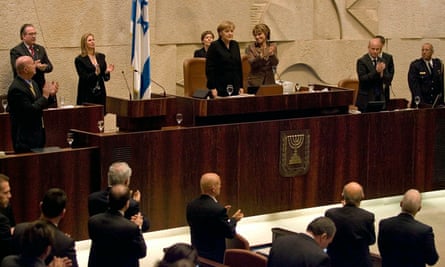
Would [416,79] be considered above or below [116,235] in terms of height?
above

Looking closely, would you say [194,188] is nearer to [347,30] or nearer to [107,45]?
[107,45]

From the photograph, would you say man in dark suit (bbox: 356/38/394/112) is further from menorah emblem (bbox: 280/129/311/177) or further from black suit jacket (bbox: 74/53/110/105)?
black suit jacket (bbox: 74/53/110/105)

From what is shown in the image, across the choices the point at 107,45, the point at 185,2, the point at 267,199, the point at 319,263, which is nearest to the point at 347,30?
the point at 185,2

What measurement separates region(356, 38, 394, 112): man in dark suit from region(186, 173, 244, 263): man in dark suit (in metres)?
4.24

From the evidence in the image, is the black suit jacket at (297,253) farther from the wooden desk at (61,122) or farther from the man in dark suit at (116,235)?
the wooden desk at (61,122)

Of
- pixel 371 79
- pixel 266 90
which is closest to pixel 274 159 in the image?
pixel 266 90

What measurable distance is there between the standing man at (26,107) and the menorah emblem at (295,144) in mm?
2425

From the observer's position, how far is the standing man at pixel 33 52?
9578 mm

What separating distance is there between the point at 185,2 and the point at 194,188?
12.5 feet

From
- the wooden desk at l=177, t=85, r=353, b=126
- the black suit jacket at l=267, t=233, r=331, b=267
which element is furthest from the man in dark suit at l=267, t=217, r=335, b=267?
the wooden desk at l=177, t=85, r=353, b=126

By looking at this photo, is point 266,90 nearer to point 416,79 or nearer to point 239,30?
point 416,79

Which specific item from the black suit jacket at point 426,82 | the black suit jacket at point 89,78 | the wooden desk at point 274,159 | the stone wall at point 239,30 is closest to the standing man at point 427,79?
the black suit jacket at point 426,82

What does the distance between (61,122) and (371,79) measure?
343cm

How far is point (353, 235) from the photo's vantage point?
6.17 meters
